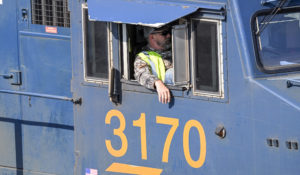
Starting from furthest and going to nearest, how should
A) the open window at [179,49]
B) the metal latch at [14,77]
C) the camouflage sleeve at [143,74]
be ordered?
1. the metal latch at [14,77]
2. the camouflage sleeve at [143,74]
3. the open window at [179,49]

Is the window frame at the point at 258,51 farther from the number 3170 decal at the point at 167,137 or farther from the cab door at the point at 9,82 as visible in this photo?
the cab door at the point at 9,82

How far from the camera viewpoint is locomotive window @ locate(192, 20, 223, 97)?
5676 millimetres

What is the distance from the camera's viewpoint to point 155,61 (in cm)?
622

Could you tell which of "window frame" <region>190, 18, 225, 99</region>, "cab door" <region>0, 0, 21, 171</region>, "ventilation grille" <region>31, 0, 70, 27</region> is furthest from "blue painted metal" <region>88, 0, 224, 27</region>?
"cab door" <region>0, 0, 21, 171</region>

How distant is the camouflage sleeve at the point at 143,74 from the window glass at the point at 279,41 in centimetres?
100

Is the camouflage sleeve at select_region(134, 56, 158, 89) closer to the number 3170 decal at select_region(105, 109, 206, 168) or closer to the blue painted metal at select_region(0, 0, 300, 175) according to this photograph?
the blue painted metal at select_region(0, 0, 300, 175)

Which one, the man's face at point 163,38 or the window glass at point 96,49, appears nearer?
the man's face at point 163,38

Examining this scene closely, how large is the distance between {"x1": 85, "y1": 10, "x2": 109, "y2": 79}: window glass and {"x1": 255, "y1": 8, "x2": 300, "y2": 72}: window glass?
4.82 feet

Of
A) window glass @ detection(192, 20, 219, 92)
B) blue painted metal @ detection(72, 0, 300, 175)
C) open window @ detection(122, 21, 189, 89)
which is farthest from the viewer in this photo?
open window @ detection(122, 21, 189, 89)

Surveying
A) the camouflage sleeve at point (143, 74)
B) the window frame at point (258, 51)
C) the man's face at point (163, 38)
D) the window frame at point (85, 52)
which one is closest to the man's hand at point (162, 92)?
the camouflage sleeve at point (143, 74)

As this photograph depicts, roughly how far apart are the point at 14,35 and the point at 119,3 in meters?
2.17

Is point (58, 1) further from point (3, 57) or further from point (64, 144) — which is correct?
point (64, 144)

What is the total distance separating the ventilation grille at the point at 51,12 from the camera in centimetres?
757

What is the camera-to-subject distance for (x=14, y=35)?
7793 millimetres
